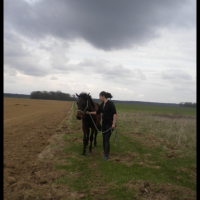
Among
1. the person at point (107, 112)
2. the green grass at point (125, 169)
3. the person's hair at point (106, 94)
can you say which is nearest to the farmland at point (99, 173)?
the green grass at point (125, 169)

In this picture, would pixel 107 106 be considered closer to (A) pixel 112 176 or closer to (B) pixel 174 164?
(A) pixel 112 176

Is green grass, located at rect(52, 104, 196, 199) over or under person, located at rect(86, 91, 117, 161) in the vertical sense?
under

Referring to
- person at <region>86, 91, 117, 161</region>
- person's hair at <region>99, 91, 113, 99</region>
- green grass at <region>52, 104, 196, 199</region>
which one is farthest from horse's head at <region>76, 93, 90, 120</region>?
green grass at <region>52, 104, 196, 199</region>

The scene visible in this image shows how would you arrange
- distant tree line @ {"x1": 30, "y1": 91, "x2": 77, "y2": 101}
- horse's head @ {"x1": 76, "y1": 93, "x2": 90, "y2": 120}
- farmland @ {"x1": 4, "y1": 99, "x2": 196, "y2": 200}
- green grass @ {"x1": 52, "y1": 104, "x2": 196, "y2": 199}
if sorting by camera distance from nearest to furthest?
1. farmland @ {"x1": 4, "y1": 99, "x2": 196, "y2": 200}
2. green grass @ {"x1": 52, "y1": 104, "x2": 196, "y2": 199}
3. horse's head @ {"x1": 76, "y1": 93, "x2": 90, "y2": 120}
4. distant tree line @ {"x1": 30, "y1": 91, "x2": 77, "y2": 101}

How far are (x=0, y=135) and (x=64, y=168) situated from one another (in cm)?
248

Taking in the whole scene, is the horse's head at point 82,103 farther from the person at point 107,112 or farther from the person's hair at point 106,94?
the person's hair at point 106,94

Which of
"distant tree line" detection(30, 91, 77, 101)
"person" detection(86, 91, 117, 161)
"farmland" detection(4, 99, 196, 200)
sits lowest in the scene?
"farmland" detection(4, 99, 196, 200)

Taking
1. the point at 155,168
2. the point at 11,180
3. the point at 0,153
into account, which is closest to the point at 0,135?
the point at 0,153

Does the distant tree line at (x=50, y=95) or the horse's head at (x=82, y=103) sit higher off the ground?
the distant tree line at (x=50, y=95)

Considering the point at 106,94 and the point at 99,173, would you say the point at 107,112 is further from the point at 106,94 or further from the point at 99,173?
the point at 99,173

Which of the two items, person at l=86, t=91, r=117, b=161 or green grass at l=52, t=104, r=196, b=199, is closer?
green grass at l=52, t=104, r=196, b=199

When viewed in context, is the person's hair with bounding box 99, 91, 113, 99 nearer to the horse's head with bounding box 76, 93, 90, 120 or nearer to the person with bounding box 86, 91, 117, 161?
the person with bounding box 86, 91, 117, 161

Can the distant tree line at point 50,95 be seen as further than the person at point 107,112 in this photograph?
Yes

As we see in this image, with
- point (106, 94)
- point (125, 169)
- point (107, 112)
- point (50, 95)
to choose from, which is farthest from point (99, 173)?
point (50, 95)
